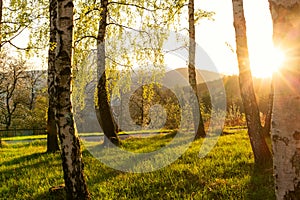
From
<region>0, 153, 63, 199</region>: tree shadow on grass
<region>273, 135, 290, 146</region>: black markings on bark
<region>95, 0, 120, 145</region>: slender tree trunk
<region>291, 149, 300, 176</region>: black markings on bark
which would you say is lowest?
<region>0, 153, 63, 199</region>: tree shadow on grass

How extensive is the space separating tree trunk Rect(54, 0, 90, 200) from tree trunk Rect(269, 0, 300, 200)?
323 centimetres

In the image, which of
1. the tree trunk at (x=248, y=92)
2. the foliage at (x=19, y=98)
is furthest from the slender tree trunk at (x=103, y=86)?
the foliage at (x=19, y=98)

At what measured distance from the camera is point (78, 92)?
13031 millimetres

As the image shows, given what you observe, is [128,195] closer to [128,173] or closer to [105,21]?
[128,173]

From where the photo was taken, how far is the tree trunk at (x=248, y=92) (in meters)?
6.71

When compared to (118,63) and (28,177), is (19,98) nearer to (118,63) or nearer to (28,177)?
(118,63)

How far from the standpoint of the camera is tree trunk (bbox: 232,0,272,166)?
22.0 ft

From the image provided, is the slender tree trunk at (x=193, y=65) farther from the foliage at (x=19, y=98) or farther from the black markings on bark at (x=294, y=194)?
the foliage at (x=19, y=98)

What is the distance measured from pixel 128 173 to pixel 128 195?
1648mm

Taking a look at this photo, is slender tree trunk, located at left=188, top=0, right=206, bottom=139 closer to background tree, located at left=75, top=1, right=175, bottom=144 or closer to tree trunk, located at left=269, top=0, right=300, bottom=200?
background tree, located at left=75, top=1, right=175, bottom=144

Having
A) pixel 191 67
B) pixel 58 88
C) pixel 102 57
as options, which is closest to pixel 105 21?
pixel 102 57

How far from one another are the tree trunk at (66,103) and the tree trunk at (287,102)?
323 cm

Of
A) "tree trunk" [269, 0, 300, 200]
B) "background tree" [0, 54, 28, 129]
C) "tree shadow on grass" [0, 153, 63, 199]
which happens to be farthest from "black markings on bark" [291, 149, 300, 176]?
"background tree" [0, 54, 28, 129]

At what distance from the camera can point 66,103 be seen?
4.91 meters
